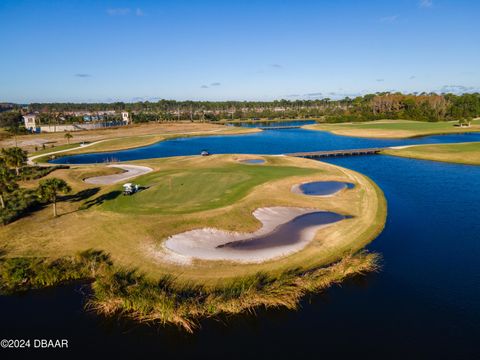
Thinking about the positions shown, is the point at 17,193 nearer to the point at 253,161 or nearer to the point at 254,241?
the point at 254,241

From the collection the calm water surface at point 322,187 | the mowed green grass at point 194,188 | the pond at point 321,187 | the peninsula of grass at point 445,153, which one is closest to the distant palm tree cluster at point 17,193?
the mowed green grass at point 194,188

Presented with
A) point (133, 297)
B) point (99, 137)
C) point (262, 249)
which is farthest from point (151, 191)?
point (99, 137)

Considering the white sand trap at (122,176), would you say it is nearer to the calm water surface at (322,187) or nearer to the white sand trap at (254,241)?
the white sand trap at (254,241)

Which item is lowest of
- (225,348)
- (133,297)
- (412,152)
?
(225,348)

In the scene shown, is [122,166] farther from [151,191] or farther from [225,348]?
[225,348]

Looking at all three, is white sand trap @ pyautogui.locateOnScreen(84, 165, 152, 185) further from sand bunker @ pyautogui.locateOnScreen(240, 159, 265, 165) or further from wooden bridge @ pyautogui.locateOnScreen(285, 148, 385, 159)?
wooden bridge @ pyautogui.locateOnScreen(285, 148, 385, 159)
